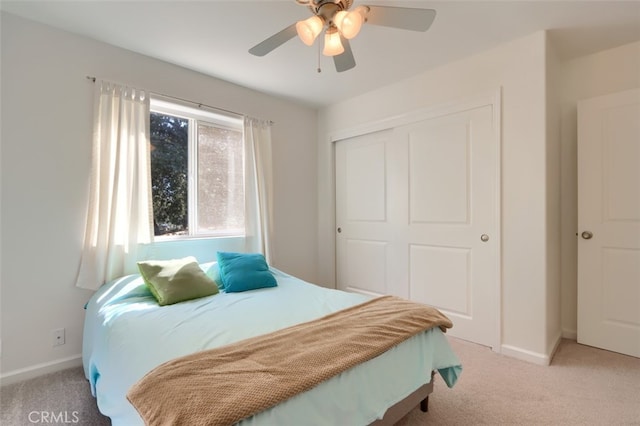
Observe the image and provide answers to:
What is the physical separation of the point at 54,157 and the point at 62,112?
339mm

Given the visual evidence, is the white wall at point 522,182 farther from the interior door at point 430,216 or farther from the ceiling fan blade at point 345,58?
the ceiling fan blade at point 345,58

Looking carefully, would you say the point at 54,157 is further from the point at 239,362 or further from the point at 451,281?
the point at 451,281

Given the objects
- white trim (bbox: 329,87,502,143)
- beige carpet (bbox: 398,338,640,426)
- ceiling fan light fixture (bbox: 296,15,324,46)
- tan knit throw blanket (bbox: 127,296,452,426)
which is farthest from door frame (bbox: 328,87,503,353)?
ceiling fan light fixture (bbox: 296,15,324,46)

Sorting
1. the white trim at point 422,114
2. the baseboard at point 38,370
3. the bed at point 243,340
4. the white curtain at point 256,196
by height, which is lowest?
the baseboard at point 38,370

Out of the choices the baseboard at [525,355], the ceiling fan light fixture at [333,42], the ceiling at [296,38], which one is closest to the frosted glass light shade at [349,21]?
the ceiling fan light fixture at [333,42]

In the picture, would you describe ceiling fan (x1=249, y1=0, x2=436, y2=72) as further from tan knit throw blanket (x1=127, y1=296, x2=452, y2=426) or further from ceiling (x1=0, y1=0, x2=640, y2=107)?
tan knit throw blanket (x1=127, y1=296, x2=452, y2=426)

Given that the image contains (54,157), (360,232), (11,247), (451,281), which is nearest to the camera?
(11,247)

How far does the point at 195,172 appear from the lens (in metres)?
2.92

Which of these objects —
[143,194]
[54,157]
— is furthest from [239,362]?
[54,157]

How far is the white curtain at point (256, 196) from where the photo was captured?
316cm

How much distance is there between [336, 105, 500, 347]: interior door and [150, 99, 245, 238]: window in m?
1.33

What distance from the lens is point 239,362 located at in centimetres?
114

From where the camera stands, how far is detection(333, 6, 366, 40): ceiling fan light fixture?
4.74ft

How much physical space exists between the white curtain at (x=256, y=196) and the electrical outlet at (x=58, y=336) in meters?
1.57
